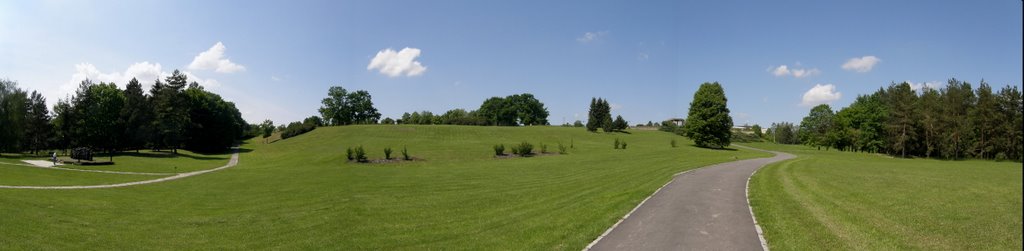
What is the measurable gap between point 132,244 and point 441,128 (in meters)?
87.7

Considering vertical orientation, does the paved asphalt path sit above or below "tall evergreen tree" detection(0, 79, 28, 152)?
below

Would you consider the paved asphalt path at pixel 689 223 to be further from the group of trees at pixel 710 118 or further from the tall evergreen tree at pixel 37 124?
the tall evergreen tree at pixel 37 124

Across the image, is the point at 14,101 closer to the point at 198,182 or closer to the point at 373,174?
the point at 198,182

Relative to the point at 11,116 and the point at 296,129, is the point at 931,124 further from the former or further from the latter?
the point at 296,129

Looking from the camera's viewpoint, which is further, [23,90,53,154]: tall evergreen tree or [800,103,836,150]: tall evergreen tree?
[800,103,836,150]: tall evergreen tree

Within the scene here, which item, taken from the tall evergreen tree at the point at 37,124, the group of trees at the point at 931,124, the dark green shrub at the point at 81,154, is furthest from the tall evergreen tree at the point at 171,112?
the group of trees at the point at 931,124

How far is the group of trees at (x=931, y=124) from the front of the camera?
90.4 feet

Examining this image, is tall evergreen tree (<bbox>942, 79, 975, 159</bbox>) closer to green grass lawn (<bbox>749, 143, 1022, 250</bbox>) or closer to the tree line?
green grass lawn (<bbox>749, 143, 1022, 250</bbox>)

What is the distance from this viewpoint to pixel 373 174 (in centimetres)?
3638

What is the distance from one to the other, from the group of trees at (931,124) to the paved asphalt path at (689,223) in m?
7.40

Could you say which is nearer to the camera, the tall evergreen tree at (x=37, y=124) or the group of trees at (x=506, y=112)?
the tall evergreen tree at (x=37, y=124)

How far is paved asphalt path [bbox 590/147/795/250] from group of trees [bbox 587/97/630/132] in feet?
270

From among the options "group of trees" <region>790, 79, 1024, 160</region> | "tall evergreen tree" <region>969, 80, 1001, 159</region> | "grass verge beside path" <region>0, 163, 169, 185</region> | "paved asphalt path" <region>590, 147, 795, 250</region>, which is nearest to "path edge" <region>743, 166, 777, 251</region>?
"paved asphalt path" <region>590, 147, 795, 250</region>

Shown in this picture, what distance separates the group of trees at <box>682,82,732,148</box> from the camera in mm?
59500
